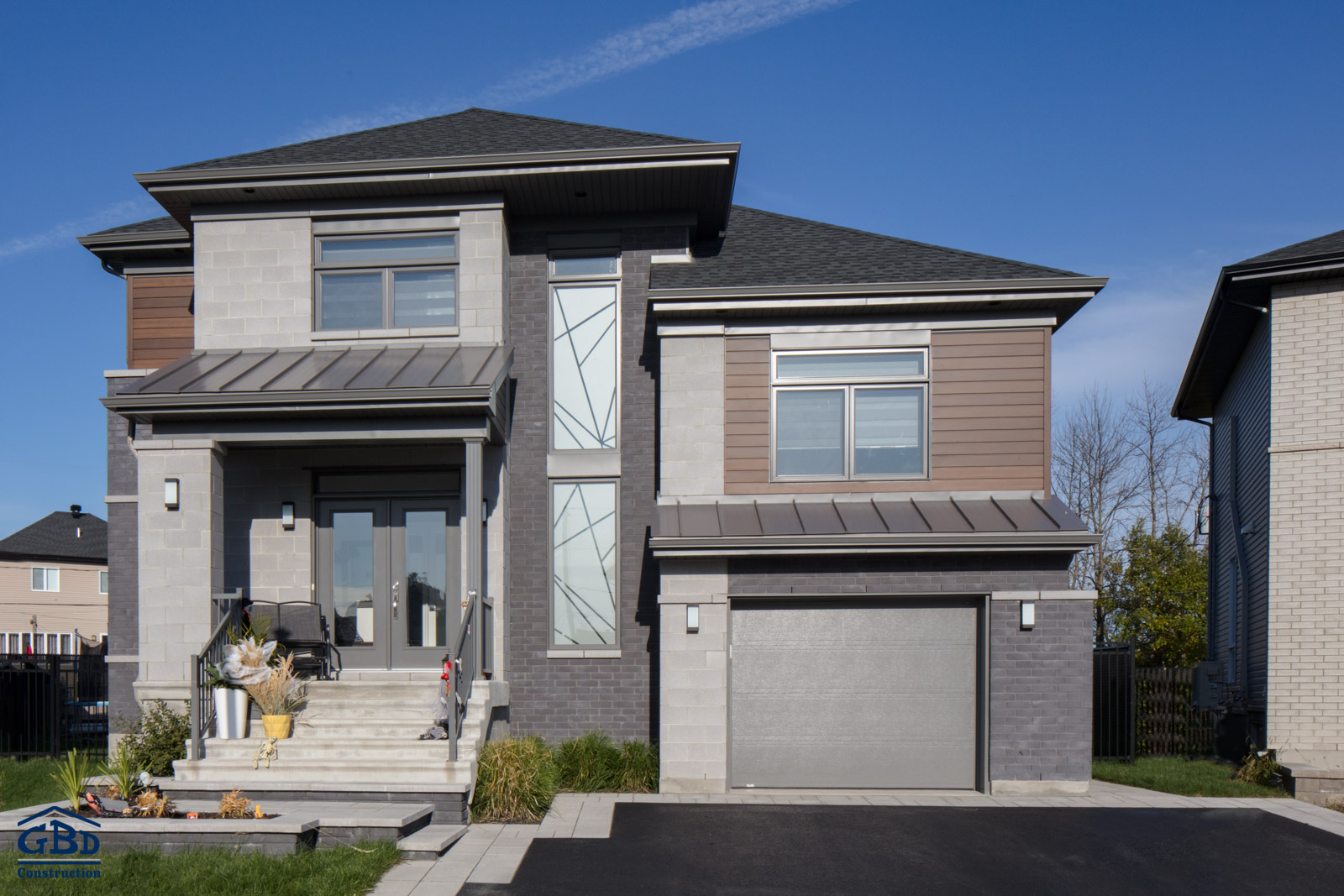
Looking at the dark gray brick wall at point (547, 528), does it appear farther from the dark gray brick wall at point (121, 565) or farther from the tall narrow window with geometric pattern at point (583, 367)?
the dark gray brick wall at point (121, 565)

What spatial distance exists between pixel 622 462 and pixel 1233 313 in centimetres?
833

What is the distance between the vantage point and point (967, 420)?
1172cm

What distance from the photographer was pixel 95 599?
35.9m

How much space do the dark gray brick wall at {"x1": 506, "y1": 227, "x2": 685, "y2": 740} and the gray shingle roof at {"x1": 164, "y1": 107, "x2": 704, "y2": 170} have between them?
1.15 metres

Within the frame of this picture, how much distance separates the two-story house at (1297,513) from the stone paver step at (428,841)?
8912 millimetres

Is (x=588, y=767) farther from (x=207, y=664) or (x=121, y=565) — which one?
(x=121, y=565)

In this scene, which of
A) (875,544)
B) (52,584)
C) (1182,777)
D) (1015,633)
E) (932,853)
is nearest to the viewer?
(932,853)

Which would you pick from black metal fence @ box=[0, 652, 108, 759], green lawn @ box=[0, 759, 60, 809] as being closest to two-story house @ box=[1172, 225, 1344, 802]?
green lawn @ box=[0, 759, 60, 809]

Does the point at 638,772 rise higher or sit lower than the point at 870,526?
lower

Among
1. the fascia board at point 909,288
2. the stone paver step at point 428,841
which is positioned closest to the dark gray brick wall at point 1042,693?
the fascia board at point 909,288

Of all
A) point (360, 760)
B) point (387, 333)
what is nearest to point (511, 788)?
point (360, 760)

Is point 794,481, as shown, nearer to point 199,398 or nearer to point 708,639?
point 708,639

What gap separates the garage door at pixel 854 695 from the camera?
442 inches

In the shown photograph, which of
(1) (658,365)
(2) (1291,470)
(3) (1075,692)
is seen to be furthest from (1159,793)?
(1) (658,365)
